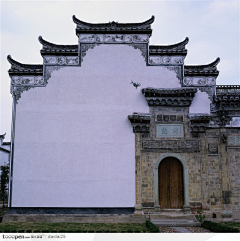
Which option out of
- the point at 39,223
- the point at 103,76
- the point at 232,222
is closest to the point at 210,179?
the point at 232,222

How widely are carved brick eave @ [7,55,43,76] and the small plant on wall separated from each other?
8738 millimetres

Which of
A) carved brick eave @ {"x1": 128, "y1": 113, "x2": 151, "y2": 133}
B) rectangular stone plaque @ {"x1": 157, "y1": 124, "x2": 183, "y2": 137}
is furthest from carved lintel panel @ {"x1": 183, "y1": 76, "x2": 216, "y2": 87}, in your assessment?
Answer: carved brick eave @ {"x1": 128, "y1": 113, "x2": 151, "y2": 133}

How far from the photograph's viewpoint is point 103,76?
14.1m

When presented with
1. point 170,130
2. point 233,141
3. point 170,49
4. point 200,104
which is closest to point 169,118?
point 170,130

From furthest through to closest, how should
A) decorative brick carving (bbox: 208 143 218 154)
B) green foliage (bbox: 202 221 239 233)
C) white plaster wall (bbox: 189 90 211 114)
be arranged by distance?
white plaster wall (bbox: 189 90 211 114), decorative brick carving (bbox: 208 143 218 154), green foliage (bbox: 202 221 239 233)

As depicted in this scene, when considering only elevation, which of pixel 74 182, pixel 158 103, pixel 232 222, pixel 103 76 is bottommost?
pixel 232 222

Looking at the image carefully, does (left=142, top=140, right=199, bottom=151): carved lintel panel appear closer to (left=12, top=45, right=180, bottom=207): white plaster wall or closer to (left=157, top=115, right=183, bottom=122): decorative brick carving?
(left=12, top=45, right=180, bottom=207): white plaster wall

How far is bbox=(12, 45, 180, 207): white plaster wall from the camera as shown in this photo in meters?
13.3

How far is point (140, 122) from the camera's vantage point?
13.6 m

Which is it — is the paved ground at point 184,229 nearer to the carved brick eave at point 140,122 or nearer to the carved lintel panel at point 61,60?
the carved brick eave at point 140,122

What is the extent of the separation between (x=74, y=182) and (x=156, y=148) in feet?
12.2

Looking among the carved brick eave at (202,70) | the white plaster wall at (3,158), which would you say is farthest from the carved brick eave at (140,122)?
the white plaster wall at (3,158)

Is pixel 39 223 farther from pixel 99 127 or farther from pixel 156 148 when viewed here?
pixel 156 148

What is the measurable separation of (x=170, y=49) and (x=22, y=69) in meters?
6.60
